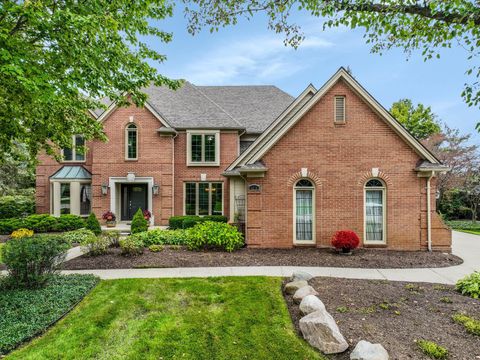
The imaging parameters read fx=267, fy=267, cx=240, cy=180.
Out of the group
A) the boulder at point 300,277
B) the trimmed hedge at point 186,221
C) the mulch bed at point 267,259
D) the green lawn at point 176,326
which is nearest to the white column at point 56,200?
the trimmed hedge at point 186,221

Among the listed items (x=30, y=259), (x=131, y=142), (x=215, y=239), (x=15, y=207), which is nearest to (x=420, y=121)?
(x=131, y=142)

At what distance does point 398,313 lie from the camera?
492 cm

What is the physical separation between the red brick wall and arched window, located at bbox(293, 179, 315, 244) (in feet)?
0.73

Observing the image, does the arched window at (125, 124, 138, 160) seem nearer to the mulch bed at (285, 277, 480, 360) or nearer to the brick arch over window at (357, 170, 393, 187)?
the brick arch over window at (357, 170, 393, 187)

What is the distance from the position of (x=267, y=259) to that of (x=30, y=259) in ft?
20.6

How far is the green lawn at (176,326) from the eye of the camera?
3.96 metres

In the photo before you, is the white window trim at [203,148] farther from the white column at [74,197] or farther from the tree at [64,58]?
the tree at [64,58]

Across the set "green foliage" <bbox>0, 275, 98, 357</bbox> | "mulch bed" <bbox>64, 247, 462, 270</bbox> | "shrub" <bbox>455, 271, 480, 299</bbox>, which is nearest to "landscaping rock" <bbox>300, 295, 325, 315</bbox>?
"mulch bed" <bbox>64, 247, 462, 270</bbox>

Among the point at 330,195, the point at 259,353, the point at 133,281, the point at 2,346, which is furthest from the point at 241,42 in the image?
the point at 2,346

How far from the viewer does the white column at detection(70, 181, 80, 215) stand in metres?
16.8

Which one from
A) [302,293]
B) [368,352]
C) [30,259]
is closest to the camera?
[368,352]

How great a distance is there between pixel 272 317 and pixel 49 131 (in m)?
9.56

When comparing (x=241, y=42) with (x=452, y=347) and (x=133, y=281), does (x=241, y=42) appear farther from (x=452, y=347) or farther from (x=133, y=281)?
(x=452, y=347)

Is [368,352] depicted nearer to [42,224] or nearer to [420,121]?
[42,224]
